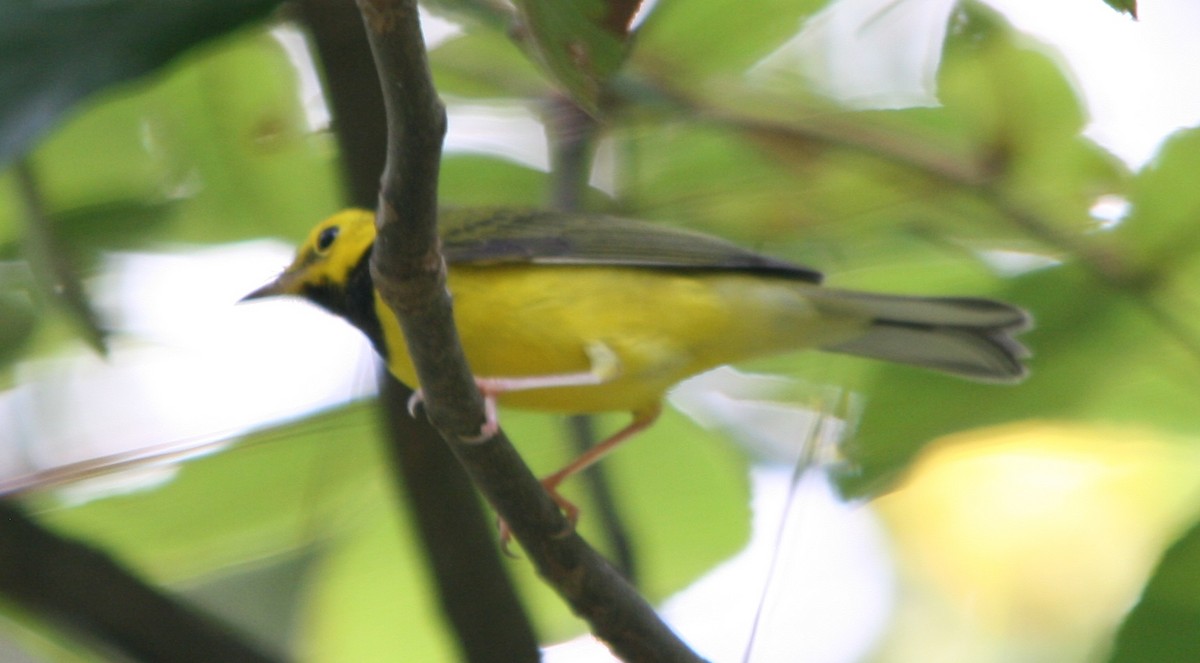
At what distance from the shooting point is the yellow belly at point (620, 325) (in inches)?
131

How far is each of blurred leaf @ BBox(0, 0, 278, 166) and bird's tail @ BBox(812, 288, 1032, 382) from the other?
189 centimetres

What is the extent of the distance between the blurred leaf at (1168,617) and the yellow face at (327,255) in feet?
6.46

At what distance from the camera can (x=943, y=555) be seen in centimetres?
496

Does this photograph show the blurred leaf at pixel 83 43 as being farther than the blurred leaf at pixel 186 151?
No

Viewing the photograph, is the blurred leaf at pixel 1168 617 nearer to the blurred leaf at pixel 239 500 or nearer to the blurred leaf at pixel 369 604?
the blurred leaf at pixel 369 604

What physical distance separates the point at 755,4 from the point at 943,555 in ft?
8.99

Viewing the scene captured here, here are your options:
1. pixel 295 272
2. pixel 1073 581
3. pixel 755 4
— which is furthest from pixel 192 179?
pixel 1073 581

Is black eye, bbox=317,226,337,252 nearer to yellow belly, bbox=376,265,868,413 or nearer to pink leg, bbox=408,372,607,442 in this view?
yellow belly, bbox=376,265,868,413

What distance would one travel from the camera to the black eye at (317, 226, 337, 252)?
3.36 meters

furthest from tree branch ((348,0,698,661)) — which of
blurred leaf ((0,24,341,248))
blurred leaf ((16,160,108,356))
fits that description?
blurred leaf ((0,24,341,248))

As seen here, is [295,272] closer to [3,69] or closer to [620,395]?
[620,395]

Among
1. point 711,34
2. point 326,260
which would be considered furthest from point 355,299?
point 711,34

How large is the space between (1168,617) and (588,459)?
5.24 feet

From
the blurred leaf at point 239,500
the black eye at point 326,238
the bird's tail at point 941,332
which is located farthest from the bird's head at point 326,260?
the bird's tail at point 941,332
